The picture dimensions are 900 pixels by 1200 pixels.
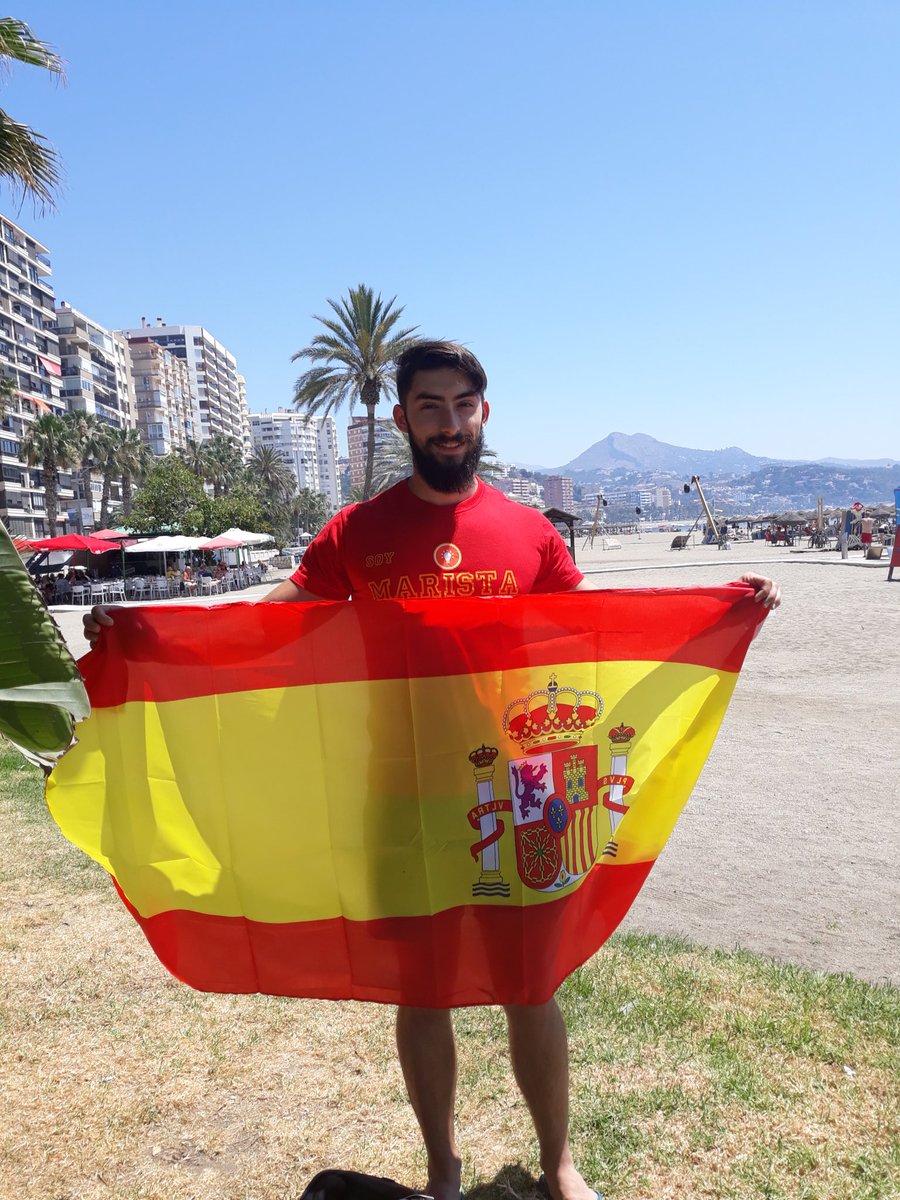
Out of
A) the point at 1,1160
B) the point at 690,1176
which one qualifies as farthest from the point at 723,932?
the point at 1,1160

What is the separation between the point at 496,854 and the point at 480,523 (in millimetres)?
881

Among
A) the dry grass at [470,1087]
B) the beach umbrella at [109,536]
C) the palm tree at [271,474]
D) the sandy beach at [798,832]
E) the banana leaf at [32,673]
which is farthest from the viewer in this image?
the palm tree at [271,474]

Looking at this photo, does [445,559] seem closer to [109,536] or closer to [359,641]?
[359,641]

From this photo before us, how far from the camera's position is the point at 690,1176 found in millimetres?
2561

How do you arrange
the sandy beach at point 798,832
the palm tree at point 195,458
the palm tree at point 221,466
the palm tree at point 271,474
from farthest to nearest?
the palm tree at point 271,474, the palm tree at point 195,458, the palm tree at point 221,466, the sandy beach at point 798,832

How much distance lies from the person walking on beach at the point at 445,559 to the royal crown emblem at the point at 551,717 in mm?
308

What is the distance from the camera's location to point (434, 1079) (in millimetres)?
2311

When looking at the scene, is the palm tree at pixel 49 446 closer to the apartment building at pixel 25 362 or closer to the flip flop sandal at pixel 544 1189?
the apartment building at pixel 25 362

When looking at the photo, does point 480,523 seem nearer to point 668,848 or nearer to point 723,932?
point 723,932

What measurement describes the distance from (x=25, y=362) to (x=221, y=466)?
2863 centimetres

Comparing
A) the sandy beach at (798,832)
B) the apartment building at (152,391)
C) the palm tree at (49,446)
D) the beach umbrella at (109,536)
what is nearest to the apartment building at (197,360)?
the apartment building at (152,391)

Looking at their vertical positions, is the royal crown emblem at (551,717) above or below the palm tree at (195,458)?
below

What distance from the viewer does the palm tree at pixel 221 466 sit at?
283 ft

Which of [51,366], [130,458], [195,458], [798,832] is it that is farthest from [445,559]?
[51,366]
